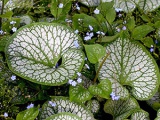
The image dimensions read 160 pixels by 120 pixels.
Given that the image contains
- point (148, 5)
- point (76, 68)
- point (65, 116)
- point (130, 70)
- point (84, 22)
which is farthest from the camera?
point (148, 5)

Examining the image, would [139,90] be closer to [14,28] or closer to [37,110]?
[37,110]

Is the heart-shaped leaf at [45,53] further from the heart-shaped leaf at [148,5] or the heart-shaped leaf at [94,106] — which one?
the heart-shaped leaf at [148,5]

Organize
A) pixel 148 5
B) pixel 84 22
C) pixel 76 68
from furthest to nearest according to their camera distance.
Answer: pixel 148 5, pixel 84 22, pixel 76 68

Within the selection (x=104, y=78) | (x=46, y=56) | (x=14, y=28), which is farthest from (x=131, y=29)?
(x=14, y=28)

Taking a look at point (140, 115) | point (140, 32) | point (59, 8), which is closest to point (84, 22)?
point (59, 8)

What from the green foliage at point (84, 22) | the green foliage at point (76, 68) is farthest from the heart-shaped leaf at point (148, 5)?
Answer: the green foliage at point (84, 22)

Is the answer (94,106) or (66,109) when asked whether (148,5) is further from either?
(66,109)

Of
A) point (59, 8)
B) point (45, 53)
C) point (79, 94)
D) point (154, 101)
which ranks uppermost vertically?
point (59, 8)

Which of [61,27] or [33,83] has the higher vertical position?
[61,27]
